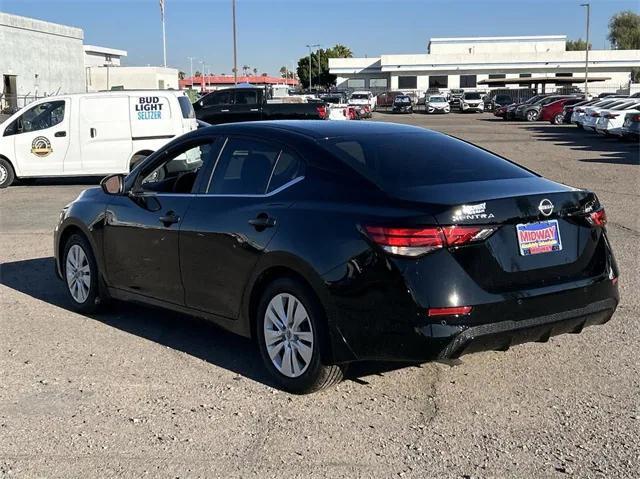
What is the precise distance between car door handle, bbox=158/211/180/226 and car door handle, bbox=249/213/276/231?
843mm

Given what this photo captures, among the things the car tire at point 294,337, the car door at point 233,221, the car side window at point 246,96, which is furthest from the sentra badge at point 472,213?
the car side window at point 246,96

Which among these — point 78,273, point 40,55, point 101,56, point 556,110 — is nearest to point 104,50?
point 101,56

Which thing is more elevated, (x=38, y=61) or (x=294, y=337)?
(x=38, y=61)

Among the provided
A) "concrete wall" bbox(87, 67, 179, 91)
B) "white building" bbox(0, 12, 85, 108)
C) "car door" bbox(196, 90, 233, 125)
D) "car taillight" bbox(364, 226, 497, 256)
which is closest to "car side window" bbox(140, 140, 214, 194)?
"car taillight" bbox(364, 226, 497, 256)

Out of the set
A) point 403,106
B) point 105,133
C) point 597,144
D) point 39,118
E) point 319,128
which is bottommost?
point 597,144

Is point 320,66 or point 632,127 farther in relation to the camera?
point 320,66

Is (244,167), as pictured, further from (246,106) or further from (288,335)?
(246,106)

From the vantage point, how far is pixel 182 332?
600 cm

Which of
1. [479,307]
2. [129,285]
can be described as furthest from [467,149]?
[129,285]

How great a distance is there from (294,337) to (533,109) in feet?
150

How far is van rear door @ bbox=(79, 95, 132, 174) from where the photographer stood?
15.7 m

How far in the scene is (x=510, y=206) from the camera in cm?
418

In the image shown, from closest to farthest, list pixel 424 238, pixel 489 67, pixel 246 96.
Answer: pixel 424 238 < pixel 246 96 < pixel 489 67

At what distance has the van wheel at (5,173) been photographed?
53.1ft
